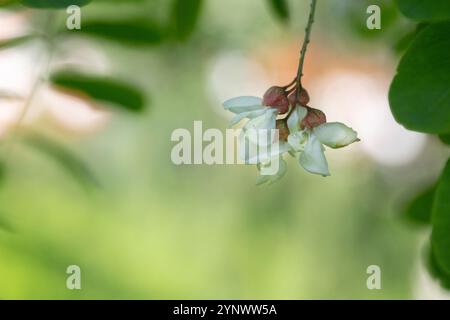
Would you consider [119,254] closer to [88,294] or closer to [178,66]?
[88,294]

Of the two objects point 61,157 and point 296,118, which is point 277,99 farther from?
point 61,157

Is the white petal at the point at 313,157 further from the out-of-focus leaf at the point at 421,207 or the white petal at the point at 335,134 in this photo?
the out-of-focus leaf at the point at 421,207

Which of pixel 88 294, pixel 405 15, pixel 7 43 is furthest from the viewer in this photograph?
pixel 88 294

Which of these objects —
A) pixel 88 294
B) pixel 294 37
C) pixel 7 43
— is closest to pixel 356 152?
pixel 294 37

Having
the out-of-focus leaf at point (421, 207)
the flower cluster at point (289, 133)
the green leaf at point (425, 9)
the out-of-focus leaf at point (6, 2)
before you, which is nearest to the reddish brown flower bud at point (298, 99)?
the flower cluster at point (289, 133)

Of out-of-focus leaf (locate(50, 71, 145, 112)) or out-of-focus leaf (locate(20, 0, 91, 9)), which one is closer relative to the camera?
out-of-focus leaf (locate(20, 0, 91, 9))

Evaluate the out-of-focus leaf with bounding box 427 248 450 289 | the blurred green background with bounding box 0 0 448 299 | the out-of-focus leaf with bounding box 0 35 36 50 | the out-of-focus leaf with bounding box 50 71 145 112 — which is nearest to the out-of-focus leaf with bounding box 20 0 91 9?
the out-of-focus leaf with bounding box 0 35 36 50

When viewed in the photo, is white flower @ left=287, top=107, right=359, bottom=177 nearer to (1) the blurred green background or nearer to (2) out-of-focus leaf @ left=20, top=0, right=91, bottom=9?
(2) out-of-focus leaf @ left=20, top=0, right=91, bottom=9
